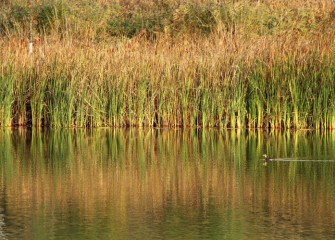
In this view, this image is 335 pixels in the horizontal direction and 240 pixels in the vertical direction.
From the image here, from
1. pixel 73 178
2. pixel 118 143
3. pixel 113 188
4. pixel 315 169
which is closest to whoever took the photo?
pixel 113 188

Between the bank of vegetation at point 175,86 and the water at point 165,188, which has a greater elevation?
the bank of vegetation at point 175,86

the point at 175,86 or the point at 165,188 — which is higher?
the point at 175,86

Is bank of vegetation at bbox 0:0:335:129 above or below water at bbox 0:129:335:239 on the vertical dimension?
above

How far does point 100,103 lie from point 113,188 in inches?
280

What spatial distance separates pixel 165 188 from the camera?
10.0 m

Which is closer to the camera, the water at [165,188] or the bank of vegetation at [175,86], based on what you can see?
the water at [165,188]

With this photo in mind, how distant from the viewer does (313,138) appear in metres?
15.1

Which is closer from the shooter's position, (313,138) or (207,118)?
(313,138)

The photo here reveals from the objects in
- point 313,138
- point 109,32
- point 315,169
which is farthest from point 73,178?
point 109,32

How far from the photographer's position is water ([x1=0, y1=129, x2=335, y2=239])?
796 cm

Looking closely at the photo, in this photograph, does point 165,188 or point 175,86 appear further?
point 175,86

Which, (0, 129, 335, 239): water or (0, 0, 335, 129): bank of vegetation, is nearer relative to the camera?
(0, 129, 335, 239): water

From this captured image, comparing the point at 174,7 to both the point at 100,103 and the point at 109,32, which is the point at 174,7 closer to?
the point at 109,32

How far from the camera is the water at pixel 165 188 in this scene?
796cm
